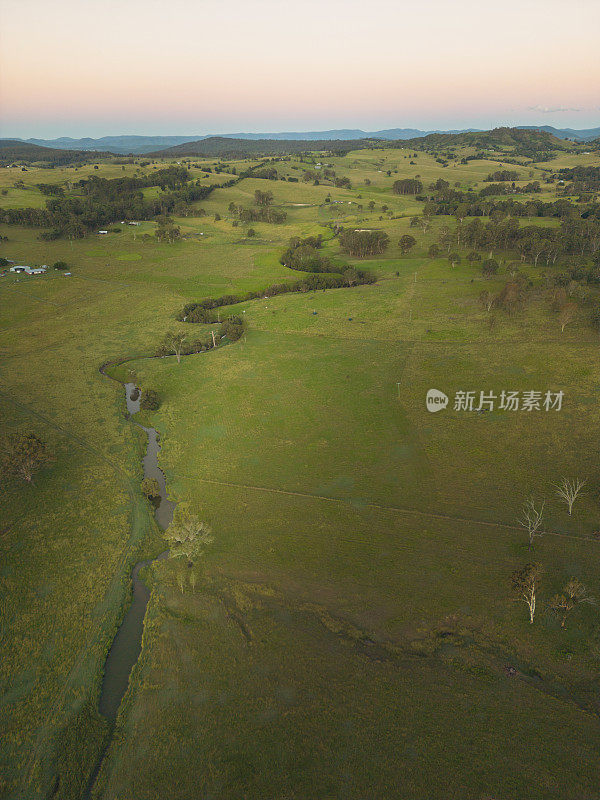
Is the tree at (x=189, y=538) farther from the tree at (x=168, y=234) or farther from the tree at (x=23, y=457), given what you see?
the tree at (x=168, y=234)

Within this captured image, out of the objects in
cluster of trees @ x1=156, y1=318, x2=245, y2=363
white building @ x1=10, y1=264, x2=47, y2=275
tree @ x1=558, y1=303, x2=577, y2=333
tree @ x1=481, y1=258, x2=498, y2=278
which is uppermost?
white building @ x1=10, y1=264, x2=47, y2=275

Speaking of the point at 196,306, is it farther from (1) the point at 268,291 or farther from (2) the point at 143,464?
(2) the point at 143,464

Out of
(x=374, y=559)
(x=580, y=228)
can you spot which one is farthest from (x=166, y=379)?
(x=580, y=228)

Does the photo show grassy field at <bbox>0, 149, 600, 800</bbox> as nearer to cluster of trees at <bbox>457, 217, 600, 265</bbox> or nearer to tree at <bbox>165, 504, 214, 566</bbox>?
tree at <bbox>165, 504, 214, 566</bbox>

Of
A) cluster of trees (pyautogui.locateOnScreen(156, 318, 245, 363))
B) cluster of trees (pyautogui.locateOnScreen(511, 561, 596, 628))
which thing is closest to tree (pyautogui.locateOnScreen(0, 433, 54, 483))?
cluster of trees (pyautogui.locateOnScreen(156, 318, 245, 363))

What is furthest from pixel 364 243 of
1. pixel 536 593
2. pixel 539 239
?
pixel 536 593

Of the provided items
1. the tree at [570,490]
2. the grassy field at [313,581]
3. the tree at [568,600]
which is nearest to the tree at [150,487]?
the grassy field at [313,581]

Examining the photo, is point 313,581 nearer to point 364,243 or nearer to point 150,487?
point 150,487
